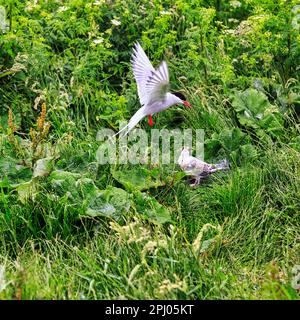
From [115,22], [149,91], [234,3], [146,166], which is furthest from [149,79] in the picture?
Answer: [234,3]

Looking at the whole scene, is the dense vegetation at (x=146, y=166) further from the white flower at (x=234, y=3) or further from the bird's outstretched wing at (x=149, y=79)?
the bird's outstretched wing at (x=149, y=79)

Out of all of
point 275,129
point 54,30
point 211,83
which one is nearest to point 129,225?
point 275,129

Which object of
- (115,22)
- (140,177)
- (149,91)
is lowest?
(140,177)

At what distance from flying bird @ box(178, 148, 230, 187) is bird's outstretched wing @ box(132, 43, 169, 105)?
1.24ft

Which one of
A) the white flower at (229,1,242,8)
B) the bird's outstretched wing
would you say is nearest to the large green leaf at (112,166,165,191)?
the bird's outstretched wing

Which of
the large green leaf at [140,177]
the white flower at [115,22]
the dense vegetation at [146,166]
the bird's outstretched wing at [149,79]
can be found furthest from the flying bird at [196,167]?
the white flower at [115,22]

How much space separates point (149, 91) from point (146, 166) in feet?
1.52

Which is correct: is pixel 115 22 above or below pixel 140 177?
above

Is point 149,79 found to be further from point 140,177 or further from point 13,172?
point 13,172

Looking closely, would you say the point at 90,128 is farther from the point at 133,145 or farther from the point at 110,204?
the point at 110,204

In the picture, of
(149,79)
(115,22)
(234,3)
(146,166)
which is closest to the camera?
(146,166)

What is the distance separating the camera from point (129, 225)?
12.5 ft

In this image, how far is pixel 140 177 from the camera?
4.66 metres

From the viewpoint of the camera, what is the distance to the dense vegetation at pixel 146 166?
3.84m
